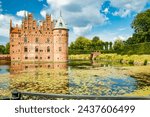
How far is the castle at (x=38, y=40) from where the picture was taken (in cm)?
3212

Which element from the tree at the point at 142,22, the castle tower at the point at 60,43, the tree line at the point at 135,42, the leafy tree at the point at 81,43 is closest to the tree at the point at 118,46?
the tree line at the point at 135,42

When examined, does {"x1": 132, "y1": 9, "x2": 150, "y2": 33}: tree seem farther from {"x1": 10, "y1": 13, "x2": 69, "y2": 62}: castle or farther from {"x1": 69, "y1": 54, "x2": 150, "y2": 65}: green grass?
{"x1": 10, "y1": 13, "x2": 69, "y2": 62}: castle

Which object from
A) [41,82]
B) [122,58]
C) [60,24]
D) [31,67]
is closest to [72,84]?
[41,82]

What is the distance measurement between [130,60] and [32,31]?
12900 mm

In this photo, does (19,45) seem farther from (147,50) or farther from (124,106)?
(124,106)

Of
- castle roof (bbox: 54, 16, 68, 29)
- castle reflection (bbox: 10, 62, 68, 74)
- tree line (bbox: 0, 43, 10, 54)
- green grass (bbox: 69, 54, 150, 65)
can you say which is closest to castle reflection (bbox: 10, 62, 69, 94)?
castle reflection (bbox: 10, 62, 68, 74)

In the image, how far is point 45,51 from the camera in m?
33.6

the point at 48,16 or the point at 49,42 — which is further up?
the point at 48,16

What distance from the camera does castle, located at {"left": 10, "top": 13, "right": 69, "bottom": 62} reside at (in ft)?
105

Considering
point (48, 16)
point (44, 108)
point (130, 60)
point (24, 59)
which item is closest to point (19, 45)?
point (24, 59)

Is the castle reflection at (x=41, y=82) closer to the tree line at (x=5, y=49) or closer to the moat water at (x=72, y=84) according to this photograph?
the moat water at (x=72, y=84)

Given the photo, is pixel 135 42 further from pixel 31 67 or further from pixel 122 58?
pixel 31 67

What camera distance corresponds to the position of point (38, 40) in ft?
111

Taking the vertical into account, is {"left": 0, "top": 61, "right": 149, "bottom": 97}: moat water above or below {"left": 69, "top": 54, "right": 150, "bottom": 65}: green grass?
below
